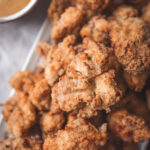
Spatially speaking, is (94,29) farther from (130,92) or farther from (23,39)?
(23,39)

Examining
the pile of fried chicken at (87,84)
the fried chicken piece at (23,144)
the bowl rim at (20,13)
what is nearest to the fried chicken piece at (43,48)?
the pile of fried chicken at (87,84)

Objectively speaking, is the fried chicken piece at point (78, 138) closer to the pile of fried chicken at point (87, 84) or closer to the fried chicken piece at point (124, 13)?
the pile of fried chicken at point (87, 84)

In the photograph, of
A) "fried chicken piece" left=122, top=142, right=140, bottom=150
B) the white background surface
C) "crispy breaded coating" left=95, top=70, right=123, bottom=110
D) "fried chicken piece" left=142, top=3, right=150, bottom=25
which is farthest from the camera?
the white background surface

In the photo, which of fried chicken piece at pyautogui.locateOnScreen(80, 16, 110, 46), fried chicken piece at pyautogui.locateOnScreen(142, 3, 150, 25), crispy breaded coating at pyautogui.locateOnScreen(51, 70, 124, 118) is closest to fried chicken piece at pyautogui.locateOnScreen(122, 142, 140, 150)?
crispy breaded coating at pyautogui.locateOnScreen(51, 70, 124, 118)

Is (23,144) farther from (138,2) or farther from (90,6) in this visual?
(138,2)

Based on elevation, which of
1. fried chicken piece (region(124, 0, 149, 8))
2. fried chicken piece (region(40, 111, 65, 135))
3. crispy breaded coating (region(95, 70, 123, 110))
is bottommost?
fried chicken piece (region(40, 111, 65, 135))

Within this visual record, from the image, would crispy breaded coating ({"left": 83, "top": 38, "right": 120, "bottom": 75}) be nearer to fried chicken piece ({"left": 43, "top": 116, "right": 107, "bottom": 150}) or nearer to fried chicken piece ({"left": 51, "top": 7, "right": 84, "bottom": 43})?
fried chicken piece ({"left": 51, "top": 7, "right": 84, "bottom": 43})
